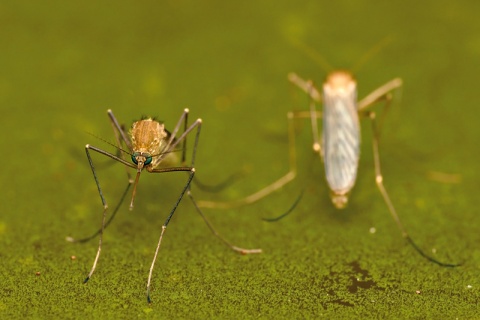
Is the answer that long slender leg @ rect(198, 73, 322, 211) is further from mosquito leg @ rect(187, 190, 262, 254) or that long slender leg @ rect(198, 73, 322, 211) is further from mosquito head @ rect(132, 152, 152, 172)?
mosquito head @ rect(132, 152, 152, 172)

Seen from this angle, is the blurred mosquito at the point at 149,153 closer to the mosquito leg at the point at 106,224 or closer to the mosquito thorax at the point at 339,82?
the mosquito leg at the point at 106,224

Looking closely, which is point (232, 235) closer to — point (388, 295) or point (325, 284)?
point (325, 284)

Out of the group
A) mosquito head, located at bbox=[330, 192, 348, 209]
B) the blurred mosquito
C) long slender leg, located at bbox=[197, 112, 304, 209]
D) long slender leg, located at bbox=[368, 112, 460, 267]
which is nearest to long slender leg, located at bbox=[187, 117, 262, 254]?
the blurred mosquito

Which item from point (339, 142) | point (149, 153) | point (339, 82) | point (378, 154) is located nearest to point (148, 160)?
point (149, 153)

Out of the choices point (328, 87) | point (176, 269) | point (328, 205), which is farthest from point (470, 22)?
point (176, 269)

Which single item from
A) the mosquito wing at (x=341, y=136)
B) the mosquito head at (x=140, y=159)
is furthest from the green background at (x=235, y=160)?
the mosquito head at (x=140, y=159)

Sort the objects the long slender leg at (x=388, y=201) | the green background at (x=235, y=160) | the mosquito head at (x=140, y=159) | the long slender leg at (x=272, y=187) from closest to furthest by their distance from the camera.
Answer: the green background at (x=235, y=160)
the mosquito head at (x=140, y=159)
the long slender leg at (x=388, y=201)
the long slender leg at (x=272, y=187)
